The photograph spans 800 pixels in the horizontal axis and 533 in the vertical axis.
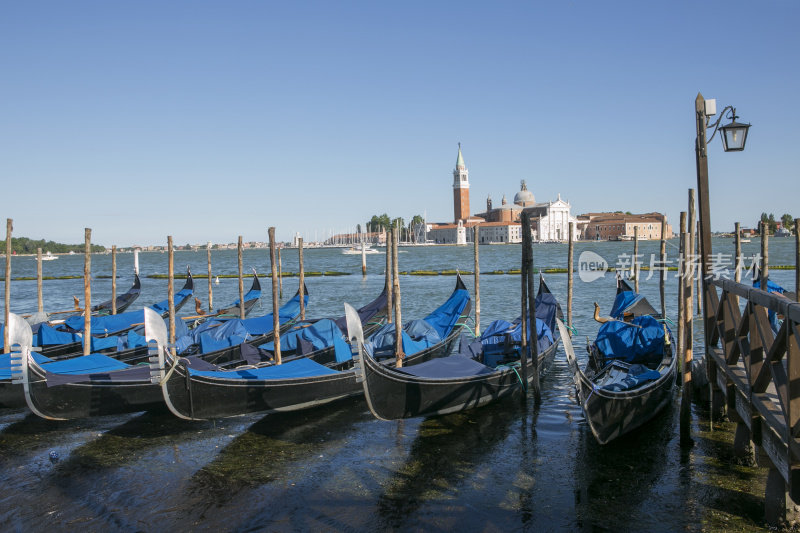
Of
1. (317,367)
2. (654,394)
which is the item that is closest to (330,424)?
(317,367)

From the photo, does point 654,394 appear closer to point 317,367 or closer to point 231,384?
point 317,367

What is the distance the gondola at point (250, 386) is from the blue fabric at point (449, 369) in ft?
2.71

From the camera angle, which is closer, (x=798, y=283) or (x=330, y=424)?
(x=330, y=424)

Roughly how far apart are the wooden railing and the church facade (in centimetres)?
8734

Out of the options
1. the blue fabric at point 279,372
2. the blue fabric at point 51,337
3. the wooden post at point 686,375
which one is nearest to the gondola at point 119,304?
the blue fabric at point 51,337

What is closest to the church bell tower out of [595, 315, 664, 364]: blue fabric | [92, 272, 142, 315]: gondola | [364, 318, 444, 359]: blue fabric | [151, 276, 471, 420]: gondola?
[92, 272, 142, 315]: gondola

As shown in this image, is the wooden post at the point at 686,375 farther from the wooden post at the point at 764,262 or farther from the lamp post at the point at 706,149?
the wooden post at the point at 764,262

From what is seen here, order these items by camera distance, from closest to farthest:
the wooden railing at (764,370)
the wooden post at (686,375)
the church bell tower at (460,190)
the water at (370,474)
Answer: the wooden railing at (764,370)
the water at (370,474)
the wooden post at (686,375)
the church bell tower at (460,190)

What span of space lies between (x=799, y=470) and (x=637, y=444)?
2.24m

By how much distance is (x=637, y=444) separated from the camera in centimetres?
536

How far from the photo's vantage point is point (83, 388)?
5902 mm

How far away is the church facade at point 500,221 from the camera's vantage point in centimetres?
9256

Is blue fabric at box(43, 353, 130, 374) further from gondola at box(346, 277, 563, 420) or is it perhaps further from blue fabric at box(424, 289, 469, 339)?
blue fabric at box(424, 289, 469, 339)

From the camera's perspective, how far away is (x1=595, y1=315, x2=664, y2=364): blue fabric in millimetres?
6941
